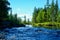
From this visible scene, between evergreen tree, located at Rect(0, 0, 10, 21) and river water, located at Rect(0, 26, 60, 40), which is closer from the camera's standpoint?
river water, located at Rect(0, 26, 60, 40)

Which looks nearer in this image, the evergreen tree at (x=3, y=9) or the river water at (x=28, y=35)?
the river water at (x=28, y=35)

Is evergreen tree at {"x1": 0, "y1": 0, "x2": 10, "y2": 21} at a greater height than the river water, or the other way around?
evergreen tree at {"x1": 0, "y1": 0, "x2": 10, "y2": 21}

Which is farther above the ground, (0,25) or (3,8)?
(3,8)

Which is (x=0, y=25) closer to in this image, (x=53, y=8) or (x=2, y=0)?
(x=2, y=0)

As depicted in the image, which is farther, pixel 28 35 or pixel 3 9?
pixel 3 9

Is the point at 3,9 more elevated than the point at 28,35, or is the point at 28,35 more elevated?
the point at 3,9

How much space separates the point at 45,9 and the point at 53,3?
9011 mm

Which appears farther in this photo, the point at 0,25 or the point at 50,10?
the point at 50,10

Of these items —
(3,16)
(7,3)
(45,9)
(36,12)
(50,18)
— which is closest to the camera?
(3,16)

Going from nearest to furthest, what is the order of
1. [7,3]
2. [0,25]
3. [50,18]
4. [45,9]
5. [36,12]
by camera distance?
[0,25] < [7,3] < [50,18] < [45,9] < [36,12]

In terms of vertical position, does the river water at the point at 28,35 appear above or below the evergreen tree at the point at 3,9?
below

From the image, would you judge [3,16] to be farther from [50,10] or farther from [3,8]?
[50,10]

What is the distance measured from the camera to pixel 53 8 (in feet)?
428

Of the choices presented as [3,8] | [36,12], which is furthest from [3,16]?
[36,12]
